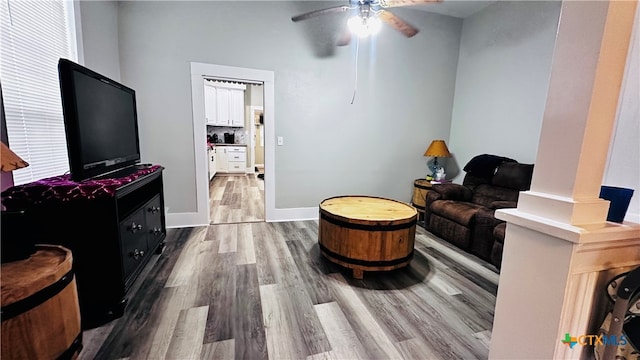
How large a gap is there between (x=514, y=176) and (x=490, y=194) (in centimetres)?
35

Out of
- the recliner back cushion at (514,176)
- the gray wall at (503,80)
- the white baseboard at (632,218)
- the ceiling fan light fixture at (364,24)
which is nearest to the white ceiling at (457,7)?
the gray wall at (503,80)

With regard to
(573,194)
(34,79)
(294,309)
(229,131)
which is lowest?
(294,309)

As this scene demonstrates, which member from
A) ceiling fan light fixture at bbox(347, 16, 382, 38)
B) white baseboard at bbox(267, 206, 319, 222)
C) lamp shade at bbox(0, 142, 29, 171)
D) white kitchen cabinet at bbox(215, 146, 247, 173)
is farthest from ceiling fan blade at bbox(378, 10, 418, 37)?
white kitchen cabinet at bbox(215, 146, 247, 173)

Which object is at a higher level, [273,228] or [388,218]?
[388,218]

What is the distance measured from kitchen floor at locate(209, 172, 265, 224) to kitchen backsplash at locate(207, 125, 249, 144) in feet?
4.41

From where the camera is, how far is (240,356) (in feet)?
4.67

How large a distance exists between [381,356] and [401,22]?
2747 mm

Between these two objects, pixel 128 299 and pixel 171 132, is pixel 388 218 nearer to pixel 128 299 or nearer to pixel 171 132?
pixel 128 299

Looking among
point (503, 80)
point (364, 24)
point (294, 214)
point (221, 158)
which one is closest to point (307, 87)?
point (364, 24)

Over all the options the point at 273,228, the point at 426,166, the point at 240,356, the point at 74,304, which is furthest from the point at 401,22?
the point at 74,304

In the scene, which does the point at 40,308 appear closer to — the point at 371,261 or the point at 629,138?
the point at 371,261

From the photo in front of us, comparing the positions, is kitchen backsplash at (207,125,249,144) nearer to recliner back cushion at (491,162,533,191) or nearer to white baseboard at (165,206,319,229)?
white baseboard at (165,206,319,229)

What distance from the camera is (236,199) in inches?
191

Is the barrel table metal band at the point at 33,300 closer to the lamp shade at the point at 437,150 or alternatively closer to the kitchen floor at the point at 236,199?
the kitchen floor at the point at 236,199
